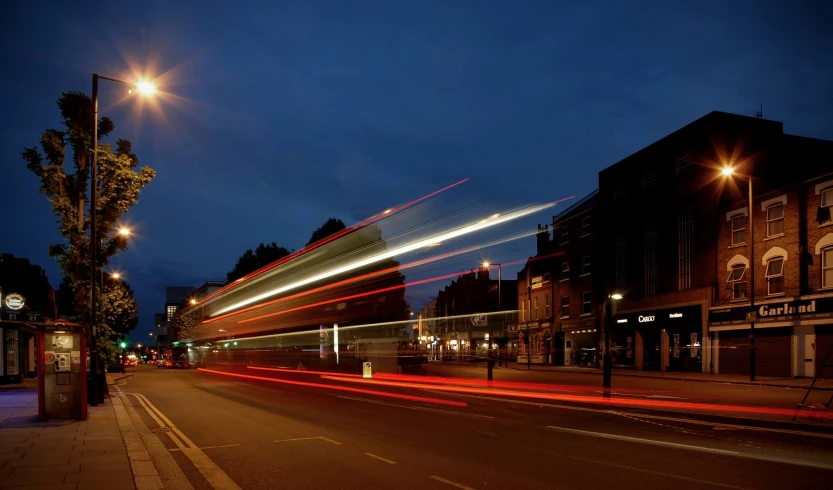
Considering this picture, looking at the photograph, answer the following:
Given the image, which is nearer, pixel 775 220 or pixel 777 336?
pixel 777 336

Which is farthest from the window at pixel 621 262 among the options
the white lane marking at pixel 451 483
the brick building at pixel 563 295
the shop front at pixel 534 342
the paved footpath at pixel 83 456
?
the white lane marking at pixel 451 483

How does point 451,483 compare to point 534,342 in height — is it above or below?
above

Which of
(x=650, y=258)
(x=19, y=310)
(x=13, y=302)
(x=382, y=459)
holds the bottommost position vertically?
(x=382, y=459)

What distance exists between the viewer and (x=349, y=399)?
73.5ft

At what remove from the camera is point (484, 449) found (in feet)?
37.3

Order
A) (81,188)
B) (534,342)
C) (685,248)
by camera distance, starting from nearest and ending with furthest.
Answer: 1. (81,188)
2. (685,248)
3. (534,342)

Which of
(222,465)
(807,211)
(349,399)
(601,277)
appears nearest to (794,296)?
(807,211)

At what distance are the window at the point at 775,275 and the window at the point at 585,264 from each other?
17.1m

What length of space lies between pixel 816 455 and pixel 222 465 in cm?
1003

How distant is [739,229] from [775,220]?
2.63 m

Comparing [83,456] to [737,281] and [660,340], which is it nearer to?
[737,281]

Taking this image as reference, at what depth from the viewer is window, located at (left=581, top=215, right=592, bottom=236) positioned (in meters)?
48.4

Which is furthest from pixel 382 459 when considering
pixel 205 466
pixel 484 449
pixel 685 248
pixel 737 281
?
pixel 685 248

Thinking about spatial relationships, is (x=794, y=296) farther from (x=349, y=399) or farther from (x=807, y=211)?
(x=349, y=399)
